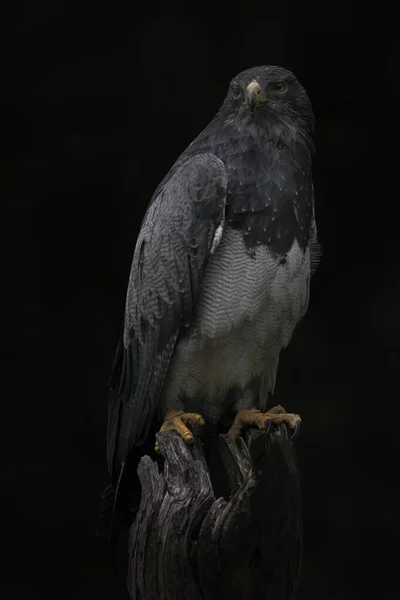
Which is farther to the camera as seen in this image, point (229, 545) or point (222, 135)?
point (222, 135)

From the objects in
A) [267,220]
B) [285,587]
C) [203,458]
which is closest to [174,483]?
[203,458]

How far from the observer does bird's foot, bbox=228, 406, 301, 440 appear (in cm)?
414

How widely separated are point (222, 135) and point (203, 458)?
926 mm

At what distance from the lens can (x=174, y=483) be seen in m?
3.89

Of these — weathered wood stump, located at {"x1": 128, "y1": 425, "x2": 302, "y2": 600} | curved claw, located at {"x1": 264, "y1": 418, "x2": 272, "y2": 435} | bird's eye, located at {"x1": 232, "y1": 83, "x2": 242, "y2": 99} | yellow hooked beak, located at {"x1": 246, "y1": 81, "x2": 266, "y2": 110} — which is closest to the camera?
weathered wood stump, located at {"x1": 128, "y1": 425, "x2": 302, "y2": 600}

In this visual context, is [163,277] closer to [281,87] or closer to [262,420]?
[262,420]

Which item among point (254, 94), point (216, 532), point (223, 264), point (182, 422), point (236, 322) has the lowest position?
point (216, 532)

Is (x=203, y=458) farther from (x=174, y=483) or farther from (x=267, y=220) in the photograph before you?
(x=267, y=220)

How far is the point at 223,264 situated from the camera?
13.0 feet

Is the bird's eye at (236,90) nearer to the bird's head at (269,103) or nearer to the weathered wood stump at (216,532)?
the bird's head at (269,103)

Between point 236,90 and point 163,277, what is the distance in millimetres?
573

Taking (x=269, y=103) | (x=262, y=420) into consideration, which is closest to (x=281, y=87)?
(x=269, y=103)

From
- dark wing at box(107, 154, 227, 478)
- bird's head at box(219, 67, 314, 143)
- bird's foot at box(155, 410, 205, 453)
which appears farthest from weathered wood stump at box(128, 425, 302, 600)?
bird's head at box(219, 67, 314, 143)

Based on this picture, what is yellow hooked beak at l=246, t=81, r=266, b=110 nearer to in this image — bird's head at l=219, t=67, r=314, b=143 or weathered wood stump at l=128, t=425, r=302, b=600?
bird's head at l=219, t=67, r=314, b=143
